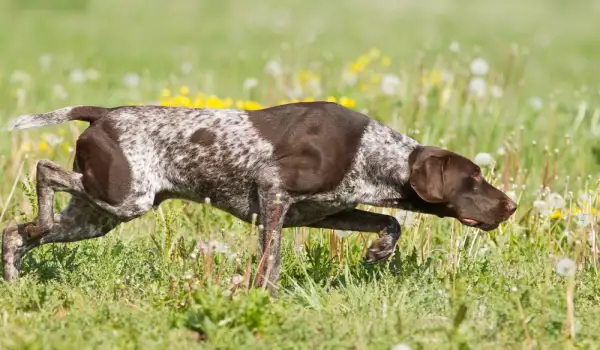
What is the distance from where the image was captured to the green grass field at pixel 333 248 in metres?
5.03

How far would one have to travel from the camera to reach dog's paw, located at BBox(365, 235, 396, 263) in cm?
640

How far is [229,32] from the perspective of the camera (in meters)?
18.2

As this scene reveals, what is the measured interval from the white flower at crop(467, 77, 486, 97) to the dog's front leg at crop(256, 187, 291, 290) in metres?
4.10

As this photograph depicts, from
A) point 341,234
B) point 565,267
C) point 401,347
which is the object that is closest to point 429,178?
point 341,234

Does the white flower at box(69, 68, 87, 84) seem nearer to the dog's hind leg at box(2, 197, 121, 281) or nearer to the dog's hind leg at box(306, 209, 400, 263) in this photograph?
the dog's hind leg at box(2, 197, 121, 281)

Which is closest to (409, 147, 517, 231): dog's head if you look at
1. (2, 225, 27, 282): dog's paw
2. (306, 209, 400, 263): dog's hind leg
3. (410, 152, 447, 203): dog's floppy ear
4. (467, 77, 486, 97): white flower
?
(410, 152, 447, 203): dog's floppy ear

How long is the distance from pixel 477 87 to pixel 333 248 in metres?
3.50

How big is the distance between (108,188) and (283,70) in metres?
4.60

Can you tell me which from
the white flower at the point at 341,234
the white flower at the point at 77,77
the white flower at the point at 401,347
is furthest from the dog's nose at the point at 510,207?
the white flower at the point at 77,77

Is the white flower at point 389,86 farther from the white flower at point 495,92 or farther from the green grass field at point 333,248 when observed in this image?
the white flower at point 495,92

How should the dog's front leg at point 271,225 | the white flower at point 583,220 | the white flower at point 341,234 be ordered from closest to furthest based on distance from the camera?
the dog's front leg at point 271,225, the white flower at point 583,220, the white flower at point 341,234

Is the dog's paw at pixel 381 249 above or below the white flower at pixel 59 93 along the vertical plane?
below

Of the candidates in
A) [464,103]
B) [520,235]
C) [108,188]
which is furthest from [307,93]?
[108,188]

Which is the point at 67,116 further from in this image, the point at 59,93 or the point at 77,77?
the point at 77,77
